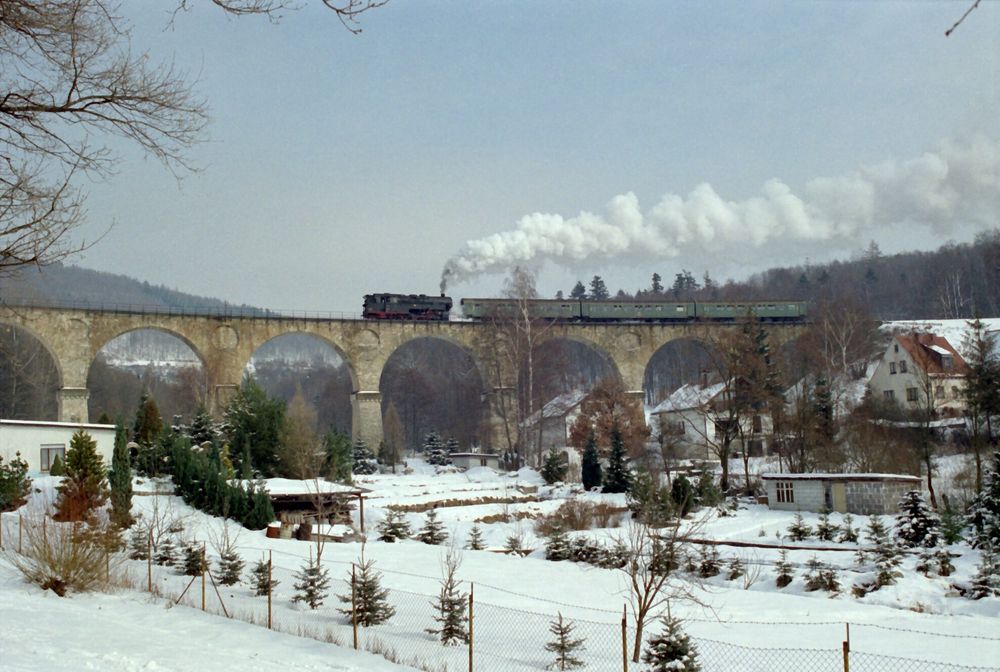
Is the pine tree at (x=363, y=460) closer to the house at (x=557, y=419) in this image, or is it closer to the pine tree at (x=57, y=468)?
the house at (x=557, y=419)

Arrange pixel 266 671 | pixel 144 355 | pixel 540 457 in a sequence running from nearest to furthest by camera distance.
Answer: pixel 266 671 < pixel 540 457 < pixel 144 355

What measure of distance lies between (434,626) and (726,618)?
4.32 m

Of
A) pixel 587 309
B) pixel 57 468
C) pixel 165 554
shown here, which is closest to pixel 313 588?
pixel 165 554

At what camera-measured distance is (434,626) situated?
12.1 meters

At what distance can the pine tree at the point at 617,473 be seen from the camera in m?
32.4

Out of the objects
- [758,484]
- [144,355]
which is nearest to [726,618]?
[758,484]

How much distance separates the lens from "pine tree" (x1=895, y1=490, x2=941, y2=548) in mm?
18984

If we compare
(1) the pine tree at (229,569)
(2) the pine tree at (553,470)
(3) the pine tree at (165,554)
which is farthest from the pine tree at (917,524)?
(2) the pine tree at (553,470)

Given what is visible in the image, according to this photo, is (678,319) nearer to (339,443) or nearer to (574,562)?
(339,443)

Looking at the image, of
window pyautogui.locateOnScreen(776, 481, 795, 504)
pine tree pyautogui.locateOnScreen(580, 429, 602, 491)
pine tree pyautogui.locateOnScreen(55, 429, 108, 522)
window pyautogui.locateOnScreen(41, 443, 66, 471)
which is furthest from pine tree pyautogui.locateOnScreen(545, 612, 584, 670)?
pine tree pyautogui.locateOnScreen(580, 429, 602, 491)

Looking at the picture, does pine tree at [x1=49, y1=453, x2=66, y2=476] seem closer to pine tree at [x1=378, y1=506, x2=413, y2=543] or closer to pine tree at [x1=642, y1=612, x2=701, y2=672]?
pine tree at [x1=378, y1=506, x2=413, y2=543]

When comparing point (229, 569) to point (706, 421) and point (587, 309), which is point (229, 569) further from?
point (587, 309)

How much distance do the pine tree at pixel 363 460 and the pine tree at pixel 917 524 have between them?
29570mm

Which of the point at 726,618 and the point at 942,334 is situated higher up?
the point at 942,334
